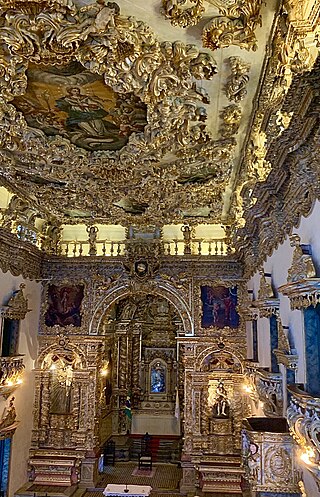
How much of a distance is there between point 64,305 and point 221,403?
6464mm

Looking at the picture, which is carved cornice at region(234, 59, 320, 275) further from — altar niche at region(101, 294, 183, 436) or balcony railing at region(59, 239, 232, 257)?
altar niche at region(101, 294, 183, 436)

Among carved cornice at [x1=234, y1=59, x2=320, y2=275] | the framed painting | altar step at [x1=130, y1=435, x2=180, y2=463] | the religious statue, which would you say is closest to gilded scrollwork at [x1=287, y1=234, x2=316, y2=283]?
carved cornice at [x1=234, y1=59, x2=320, y2=275]

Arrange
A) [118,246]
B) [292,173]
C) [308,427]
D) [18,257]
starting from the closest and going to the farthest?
[308,427]
[292,173]
[18,257]
[118,246]

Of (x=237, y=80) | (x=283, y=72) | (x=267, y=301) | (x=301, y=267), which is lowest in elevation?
(x=267, y=301)

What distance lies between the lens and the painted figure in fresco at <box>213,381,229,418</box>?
1509 cm

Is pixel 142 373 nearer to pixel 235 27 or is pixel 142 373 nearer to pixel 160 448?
pixel 160 448

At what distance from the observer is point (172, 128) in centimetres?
842

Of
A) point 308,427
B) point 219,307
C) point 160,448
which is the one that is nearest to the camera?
point 308,427

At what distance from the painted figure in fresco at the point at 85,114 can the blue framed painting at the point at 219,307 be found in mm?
8109

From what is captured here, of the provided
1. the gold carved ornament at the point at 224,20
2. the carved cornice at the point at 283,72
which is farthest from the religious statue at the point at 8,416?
the gold carved ornament at the point at 224,20

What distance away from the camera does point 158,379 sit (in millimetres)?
21078

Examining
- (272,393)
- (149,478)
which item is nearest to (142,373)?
(149,478)

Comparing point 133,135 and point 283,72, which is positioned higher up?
point 133,135

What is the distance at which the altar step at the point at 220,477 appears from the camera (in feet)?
46.0
